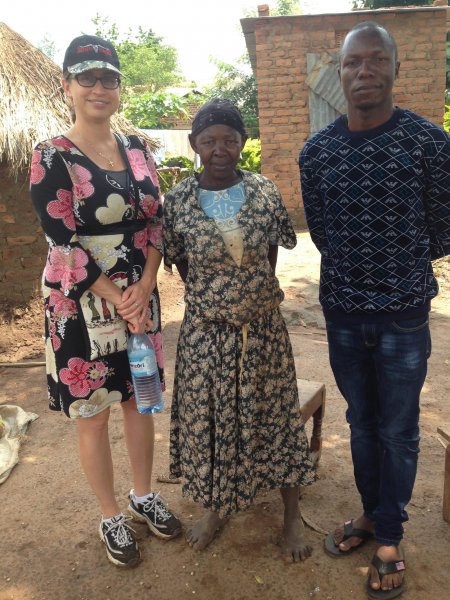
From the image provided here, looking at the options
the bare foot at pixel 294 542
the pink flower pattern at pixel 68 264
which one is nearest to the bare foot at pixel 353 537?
the bare foot at pixel 294 542

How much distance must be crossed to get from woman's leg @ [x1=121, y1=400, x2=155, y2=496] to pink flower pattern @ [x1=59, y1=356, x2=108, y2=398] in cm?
27

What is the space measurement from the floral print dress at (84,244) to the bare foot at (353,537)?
1136 millimetres

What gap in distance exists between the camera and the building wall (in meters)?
7.83

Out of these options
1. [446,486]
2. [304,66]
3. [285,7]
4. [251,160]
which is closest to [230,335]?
[446,486]

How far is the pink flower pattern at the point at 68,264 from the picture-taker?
198cm

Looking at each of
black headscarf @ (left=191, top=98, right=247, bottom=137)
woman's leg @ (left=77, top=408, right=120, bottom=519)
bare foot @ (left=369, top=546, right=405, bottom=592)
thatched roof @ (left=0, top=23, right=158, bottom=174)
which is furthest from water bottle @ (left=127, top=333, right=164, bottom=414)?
thatched roof @ (left=0, top=23, right=158, bottom=174)

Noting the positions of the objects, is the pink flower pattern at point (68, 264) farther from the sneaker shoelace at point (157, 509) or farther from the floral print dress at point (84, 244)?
the sneaker shoelace at point (157, 509)

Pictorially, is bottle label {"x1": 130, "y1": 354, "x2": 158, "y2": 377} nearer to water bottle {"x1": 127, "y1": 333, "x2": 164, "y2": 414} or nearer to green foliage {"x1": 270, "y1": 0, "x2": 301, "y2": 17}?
water bottle {"x1": 127, "y1": 333, "x2": 164, "y2": 414}

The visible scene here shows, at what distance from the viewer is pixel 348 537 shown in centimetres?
236

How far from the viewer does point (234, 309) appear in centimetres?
209

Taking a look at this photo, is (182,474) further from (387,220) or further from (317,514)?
Answer: (387,220)

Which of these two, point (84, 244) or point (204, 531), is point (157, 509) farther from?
point (84, 244)

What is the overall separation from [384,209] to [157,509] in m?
1.74

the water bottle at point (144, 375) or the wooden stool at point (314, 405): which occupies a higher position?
the water bottle at point (144, 375)
